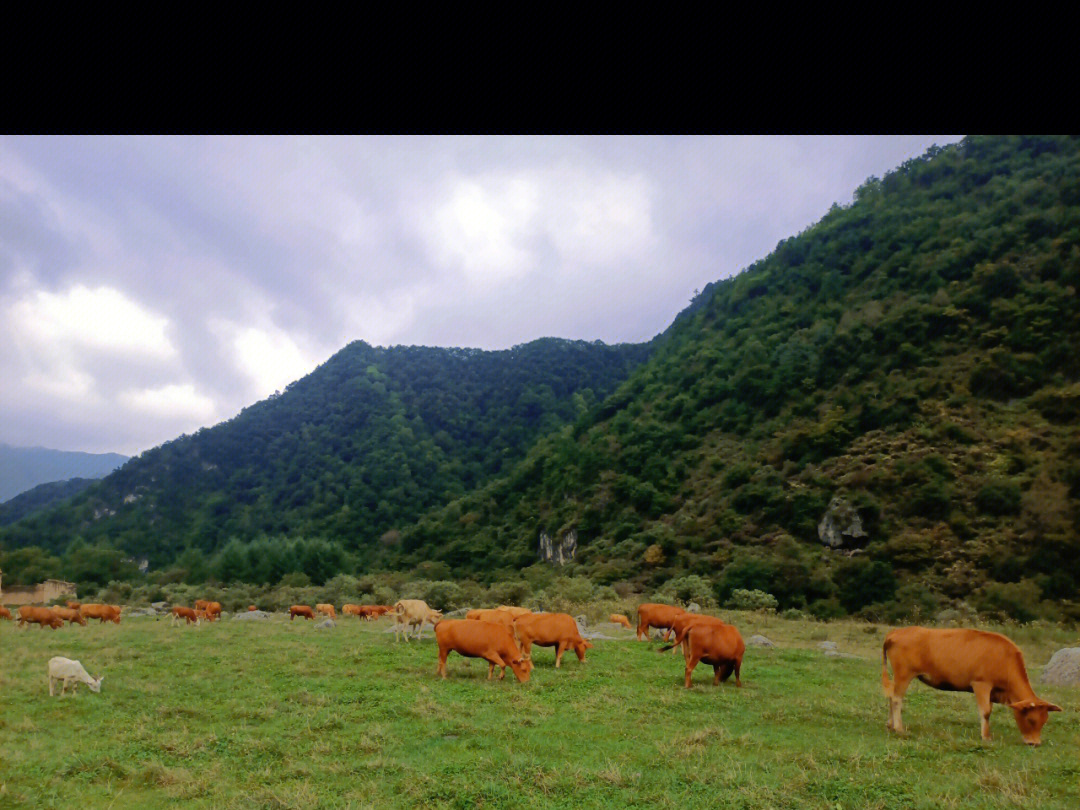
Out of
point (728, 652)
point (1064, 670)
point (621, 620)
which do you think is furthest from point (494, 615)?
point (1064, 670)

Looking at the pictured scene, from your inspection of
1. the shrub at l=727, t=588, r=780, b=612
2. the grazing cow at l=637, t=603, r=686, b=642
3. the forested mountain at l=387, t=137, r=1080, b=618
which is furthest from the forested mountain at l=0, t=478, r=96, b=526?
the grazing cow at l=637, t=603, r=686, b=642

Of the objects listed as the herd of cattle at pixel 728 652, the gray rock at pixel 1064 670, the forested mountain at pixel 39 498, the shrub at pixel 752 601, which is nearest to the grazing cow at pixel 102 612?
the herd of cattle at pixel 728 652

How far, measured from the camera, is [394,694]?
35.8 feet

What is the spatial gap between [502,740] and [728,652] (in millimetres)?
5425

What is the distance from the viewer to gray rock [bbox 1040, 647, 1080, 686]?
12.7 metres

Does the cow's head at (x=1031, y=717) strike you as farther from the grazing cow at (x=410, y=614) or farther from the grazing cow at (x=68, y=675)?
the grazing cow at (x=68, y=675)

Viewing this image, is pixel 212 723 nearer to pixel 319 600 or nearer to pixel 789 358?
pixel 319 600

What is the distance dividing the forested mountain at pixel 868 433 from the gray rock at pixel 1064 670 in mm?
19939

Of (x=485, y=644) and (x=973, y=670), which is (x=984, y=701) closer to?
(x=973, y=670)

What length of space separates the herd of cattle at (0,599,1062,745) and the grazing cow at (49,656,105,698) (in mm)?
15

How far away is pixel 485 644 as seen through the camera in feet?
40.4

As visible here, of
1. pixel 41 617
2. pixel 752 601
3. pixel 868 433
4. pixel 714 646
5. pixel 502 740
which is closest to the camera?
pixel 502 740

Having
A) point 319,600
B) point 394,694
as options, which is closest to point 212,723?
point 394,694
